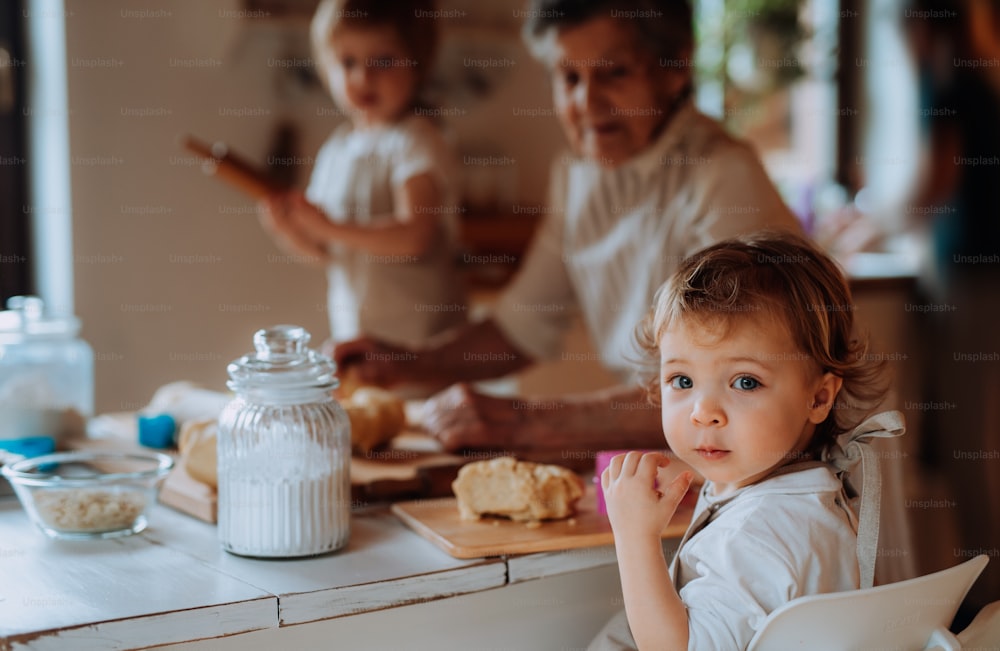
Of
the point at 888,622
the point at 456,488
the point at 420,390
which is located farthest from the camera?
the point at 420,390

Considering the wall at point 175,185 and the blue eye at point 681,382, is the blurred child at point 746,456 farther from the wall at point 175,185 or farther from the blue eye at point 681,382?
the wall at point 175,185

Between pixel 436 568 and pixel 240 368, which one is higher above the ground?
pixel 240 368

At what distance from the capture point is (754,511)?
814 mm

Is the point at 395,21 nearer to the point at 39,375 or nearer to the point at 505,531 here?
the point at 39,375

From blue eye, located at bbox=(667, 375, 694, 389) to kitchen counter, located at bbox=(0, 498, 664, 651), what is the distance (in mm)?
191

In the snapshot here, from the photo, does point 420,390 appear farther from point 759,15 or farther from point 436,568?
point 759,15

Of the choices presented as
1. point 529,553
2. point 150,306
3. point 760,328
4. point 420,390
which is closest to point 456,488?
point 529,553

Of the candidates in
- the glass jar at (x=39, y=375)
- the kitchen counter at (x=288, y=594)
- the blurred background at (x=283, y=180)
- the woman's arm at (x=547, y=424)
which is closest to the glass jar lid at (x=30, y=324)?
the glass jar at (x=39, y=375)

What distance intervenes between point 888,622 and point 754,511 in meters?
0.12

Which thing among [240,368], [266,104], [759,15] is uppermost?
[759,15]

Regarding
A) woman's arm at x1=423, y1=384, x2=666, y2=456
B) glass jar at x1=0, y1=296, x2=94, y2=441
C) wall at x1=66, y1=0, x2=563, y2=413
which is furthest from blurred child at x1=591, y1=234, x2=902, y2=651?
wall at x1=66, y1=0, x2=563, y2=413

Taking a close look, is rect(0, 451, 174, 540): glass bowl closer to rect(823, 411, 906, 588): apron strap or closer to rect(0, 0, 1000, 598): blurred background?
rect(823, 411, 906, 588): apron strap

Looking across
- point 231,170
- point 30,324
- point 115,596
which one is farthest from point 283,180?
point 115,596

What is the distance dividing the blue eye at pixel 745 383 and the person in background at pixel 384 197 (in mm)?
1257
